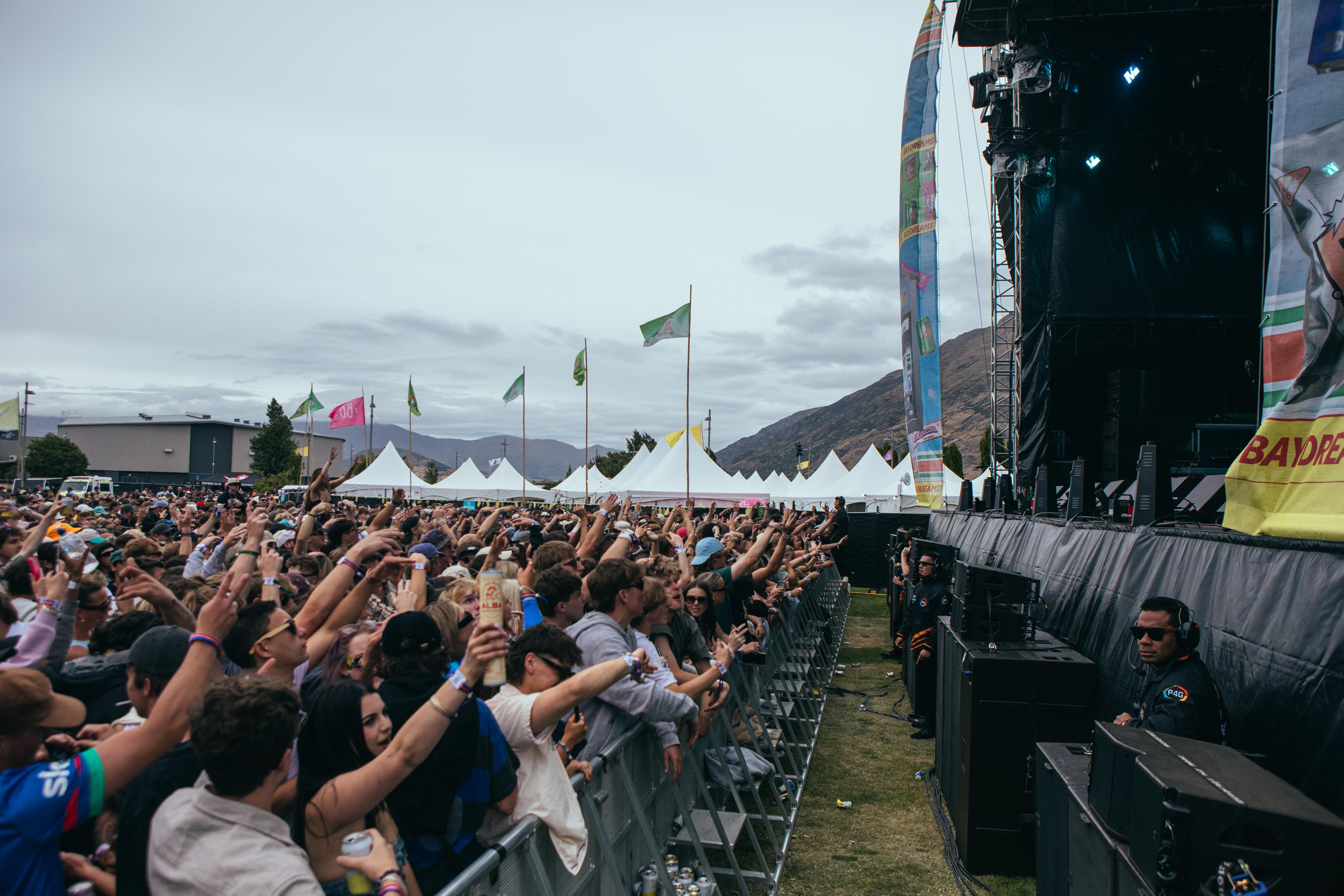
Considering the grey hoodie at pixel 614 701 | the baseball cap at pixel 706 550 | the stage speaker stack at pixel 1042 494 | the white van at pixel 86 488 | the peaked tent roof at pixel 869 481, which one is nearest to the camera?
the grey hoodie at pixel 614 701

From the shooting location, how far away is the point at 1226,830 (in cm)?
238

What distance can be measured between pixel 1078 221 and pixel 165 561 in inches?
575

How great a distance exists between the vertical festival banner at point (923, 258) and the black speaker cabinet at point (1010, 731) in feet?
30.7

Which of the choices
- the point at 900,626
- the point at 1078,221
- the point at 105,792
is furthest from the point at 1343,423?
the point at 1078,221

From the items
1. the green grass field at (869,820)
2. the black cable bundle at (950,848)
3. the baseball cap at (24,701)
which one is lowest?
the green grass field at (869,820)

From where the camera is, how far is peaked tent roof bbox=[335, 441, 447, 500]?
43.3 meters

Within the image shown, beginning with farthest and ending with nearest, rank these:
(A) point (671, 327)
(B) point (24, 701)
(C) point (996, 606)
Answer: (A) point (671, 327)
(C) point (996, 606)
(B) point (24, 701)

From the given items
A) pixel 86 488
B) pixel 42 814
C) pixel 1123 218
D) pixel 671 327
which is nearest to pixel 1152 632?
pixel 42 814

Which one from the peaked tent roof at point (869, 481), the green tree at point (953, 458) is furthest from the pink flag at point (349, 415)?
the green tree at point (953, 458)

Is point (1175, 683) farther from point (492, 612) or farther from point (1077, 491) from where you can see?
point (1077, 491)

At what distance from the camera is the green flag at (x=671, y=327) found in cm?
2053

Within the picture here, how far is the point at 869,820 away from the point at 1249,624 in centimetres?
365

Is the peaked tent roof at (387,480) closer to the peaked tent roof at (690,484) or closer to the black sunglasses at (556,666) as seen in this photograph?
the peaked tent roof at (690,484)

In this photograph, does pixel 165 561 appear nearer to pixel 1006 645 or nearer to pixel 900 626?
pixel 1006 645
